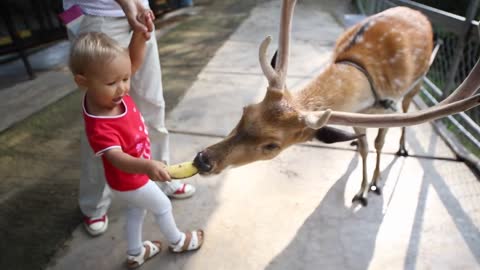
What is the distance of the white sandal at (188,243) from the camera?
7.42ft

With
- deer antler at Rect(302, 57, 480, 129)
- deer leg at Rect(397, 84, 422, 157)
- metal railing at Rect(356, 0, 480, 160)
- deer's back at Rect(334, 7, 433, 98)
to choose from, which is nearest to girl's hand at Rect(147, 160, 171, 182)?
deer antler at Rect(302, 57, 480, 129)

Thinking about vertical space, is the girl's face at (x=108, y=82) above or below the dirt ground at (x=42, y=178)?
above

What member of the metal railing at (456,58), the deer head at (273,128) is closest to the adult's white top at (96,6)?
the deer head at (273,128)

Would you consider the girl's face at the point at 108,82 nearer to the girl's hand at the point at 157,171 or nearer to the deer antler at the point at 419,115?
the girl's hand at the point at 157,171

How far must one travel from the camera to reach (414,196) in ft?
9.27

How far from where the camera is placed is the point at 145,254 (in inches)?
87.6

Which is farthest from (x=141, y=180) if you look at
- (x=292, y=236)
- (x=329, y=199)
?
(x=329, y=199)

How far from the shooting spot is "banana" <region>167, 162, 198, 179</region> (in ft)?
5.31

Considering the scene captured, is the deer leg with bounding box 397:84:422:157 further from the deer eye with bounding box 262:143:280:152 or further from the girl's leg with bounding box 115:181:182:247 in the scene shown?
the girl's leg with bounding box 115:181:182:247

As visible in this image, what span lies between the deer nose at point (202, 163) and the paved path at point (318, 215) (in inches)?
31.1

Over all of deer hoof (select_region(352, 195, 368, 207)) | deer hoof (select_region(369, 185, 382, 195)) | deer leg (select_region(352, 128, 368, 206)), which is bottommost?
deer hoof (select_region(369, 185, 382, 195))

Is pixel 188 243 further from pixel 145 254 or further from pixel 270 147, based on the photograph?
pixel 270 147

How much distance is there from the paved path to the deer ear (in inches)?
32.6

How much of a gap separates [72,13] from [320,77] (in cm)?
164
